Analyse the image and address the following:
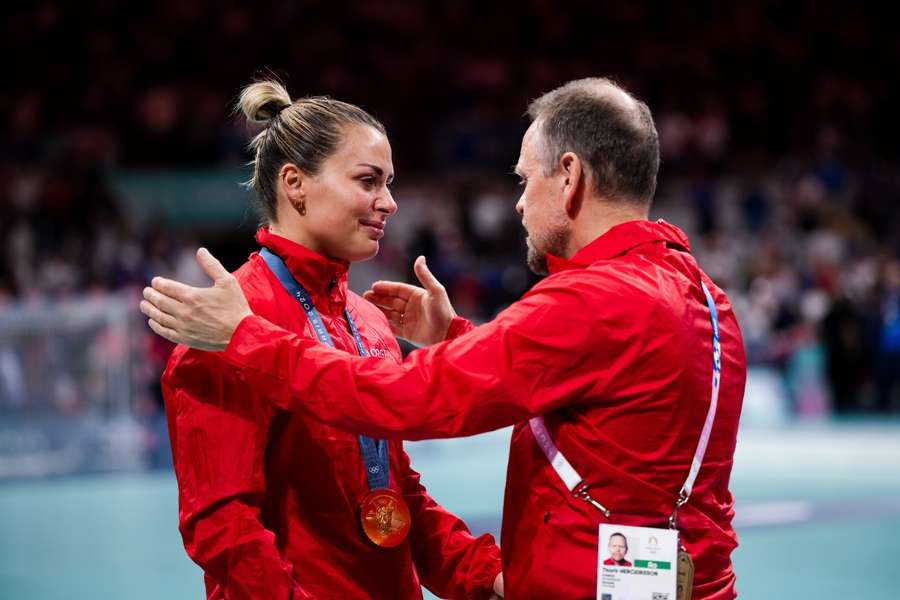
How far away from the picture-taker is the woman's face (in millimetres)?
2943

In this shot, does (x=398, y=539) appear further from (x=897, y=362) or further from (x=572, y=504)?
(x=897, y=362)

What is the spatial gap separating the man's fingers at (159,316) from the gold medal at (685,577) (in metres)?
1.19

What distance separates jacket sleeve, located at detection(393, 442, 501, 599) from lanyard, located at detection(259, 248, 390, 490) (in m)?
0.18

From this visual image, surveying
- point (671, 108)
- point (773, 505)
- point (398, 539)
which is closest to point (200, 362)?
point (398, 539)

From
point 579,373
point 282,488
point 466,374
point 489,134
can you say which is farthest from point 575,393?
point 489,134

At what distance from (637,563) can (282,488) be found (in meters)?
0.84

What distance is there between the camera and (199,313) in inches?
100

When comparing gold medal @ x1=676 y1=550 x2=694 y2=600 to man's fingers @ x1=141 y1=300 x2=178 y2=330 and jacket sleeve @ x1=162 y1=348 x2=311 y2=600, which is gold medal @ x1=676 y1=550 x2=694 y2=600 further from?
man's fingers @ x1=141 y1=300 x2=178 y2=330

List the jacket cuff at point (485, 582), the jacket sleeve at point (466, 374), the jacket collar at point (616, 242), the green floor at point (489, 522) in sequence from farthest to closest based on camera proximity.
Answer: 1. the green floor at point (489, 522)
2. the jacket cuff at point (485, 582)
3. the jacket collar at point (616, 242)
4. the jacket sleeve at point (466, 374)

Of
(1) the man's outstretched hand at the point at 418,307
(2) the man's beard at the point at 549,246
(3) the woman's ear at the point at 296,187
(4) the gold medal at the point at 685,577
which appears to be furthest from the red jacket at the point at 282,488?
(4) the gold medal at the point at 685,577

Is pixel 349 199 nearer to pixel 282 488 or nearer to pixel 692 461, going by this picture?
pixel 282 488

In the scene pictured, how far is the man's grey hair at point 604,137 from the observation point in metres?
2.68

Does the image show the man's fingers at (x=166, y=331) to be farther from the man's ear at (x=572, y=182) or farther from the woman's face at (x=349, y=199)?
the man's ear at (x=572, y=182)

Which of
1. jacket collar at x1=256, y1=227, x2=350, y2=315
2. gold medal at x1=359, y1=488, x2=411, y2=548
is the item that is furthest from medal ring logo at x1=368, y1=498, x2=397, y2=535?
jacket collar at x1=256, y1=227, x2=350, y2=315
